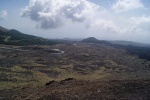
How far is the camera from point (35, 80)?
1467 inches

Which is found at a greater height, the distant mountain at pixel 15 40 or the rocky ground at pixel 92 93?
the distant mountain at pixel 15 40

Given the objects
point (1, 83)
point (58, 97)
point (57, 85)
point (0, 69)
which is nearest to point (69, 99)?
point (58, 97)

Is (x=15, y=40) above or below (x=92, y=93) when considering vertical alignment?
above

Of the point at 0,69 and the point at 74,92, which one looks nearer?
the point at 74,92

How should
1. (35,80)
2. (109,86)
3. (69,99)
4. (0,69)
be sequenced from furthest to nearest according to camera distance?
1. (0,69)
2. (35,80)
3. (109,86)
4. (69,99)

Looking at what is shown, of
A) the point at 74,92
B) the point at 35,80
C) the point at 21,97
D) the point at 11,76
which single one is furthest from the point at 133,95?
the point at 11,76

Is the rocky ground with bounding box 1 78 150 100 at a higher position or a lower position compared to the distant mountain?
lower

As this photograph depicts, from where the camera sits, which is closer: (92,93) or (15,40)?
(92,93)

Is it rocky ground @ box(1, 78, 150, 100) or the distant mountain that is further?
the distant mountain

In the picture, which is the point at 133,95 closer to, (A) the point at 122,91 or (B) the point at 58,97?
(A) the point at 122,91

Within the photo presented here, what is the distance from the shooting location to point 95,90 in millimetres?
26969

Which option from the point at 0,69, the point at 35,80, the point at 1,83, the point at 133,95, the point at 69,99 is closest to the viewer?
the point at 69,99

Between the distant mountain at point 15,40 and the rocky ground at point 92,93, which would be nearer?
the rocky ground at point 92,93

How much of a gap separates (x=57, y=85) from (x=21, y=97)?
6.75 m
